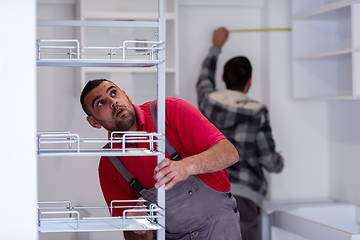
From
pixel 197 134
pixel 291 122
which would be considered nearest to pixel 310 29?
pixel 291 122

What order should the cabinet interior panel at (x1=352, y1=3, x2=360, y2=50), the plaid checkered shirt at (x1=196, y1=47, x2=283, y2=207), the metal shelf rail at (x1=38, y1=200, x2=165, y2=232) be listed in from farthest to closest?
the plaid checkered shirt at (x1=196, y1=47, x2=283, y2=207) < the cabinet interior panel at (x1=352, y1=3, x2=360, y2=50) < the metal shelf rail at (x1=38, y1=200, x2=165, y2=232)

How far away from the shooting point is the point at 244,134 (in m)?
2.25

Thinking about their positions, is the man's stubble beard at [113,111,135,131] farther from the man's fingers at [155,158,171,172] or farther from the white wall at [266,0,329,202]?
the white wall at [266,0,329,202]

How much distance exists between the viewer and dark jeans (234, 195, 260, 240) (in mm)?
2275

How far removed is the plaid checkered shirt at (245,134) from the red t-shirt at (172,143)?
32.0 inches

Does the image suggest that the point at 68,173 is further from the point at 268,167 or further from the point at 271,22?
the point at 271,22

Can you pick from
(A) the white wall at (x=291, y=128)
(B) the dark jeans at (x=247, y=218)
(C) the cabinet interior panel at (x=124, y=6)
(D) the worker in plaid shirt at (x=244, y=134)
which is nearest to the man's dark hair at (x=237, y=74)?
(D) the worker in plaid shirt at (x=244, y=134)

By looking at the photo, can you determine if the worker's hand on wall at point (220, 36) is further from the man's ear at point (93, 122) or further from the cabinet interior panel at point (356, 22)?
the man's ear at point (93, 122)

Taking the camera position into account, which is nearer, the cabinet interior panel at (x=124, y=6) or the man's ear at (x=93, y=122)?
the man's ear at (x=93, y=122)

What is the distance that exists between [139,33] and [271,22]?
85cm

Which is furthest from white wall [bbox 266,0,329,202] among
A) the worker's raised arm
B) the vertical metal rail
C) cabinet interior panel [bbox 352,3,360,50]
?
the vertical metal rail

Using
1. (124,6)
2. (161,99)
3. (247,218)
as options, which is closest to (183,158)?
(161,99)
